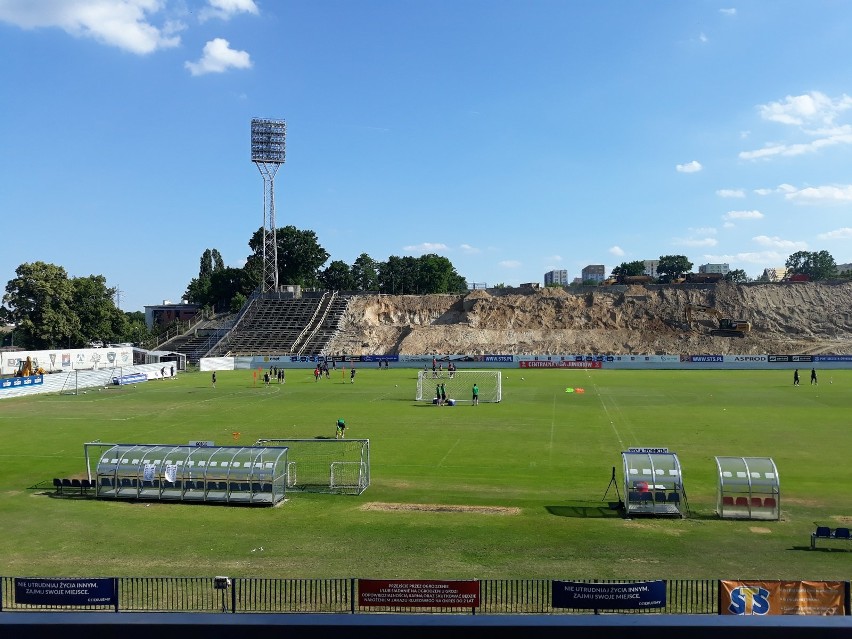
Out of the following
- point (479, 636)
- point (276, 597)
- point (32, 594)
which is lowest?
point (276, 597)

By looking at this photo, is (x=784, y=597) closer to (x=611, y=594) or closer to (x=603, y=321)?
(x=611, y=594)

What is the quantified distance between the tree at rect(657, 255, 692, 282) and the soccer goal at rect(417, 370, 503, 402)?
137411 mm

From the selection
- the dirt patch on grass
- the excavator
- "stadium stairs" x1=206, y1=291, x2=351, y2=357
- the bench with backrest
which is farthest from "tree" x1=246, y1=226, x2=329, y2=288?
the bench with backrest

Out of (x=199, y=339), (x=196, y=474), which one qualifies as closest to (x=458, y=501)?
(x=196, y=474)

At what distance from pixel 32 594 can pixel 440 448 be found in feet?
71.1

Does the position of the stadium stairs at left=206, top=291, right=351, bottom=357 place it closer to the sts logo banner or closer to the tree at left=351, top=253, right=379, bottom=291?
the tree at left=351, top=253, right=379, bottom=291

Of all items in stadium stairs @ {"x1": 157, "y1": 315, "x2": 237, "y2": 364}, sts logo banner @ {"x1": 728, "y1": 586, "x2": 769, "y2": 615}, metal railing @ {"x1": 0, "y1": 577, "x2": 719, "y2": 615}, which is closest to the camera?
sts logo banner @ {"x1": 728, "y1": 586, "x2": 769, "y2": 615}

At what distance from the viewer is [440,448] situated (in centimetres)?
3338

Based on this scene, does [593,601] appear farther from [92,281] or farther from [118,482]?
[92,281]

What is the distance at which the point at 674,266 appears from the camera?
635 ft

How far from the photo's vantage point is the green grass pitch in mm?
18000

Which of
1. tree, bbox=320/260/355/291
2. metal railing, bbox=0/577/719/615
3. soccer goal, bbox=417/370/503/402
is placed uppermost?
tree, bbox=320/260/355/291

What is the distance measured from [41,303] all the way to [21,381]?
102ft

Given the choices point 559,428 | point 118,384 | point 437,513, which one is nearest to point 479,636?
point 437,513
